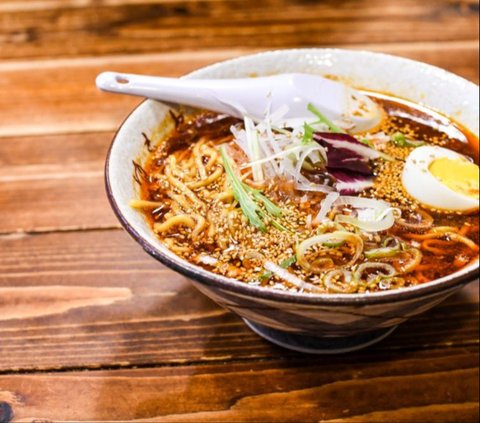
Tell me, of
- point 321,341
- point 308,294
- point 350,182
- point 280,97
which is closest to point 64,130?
point 280,97

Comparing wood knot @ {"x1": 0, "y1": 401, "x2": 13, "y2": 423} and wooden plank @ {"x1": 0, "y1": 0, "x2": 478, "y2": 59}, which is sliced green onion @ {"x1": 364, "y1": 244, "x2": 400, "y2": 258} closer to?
wood knot @ {"x1": 0, "y1": 401, "x2": 13, "y2": 423}

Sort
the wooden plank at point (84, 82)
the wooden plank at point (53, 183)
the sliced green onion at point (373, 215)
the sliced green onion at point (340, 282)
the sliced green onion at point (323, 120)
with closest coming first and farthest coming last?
the sliced green onion at point (340, 282) < the sliced green onion at point (373, 215) < the sliced green onion at point (323, 120) < the wooden plank at point (53, 183) < the wooden plank at point (84, 82)

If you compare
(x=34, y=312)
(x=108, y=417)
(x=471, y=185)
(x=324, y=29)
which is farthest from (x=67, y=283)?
(x=324, y=29)

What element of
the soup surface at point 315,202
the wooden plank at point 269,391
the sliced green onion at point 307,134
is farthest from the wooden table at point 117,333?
the sliced green onion at point 307,134

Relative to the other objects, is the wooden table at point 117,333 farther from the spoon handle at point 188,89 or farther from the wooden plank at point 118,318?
the spoon handle at point 188,89

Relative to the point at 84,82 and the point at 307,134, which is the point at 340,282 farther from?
the point at 84,82
